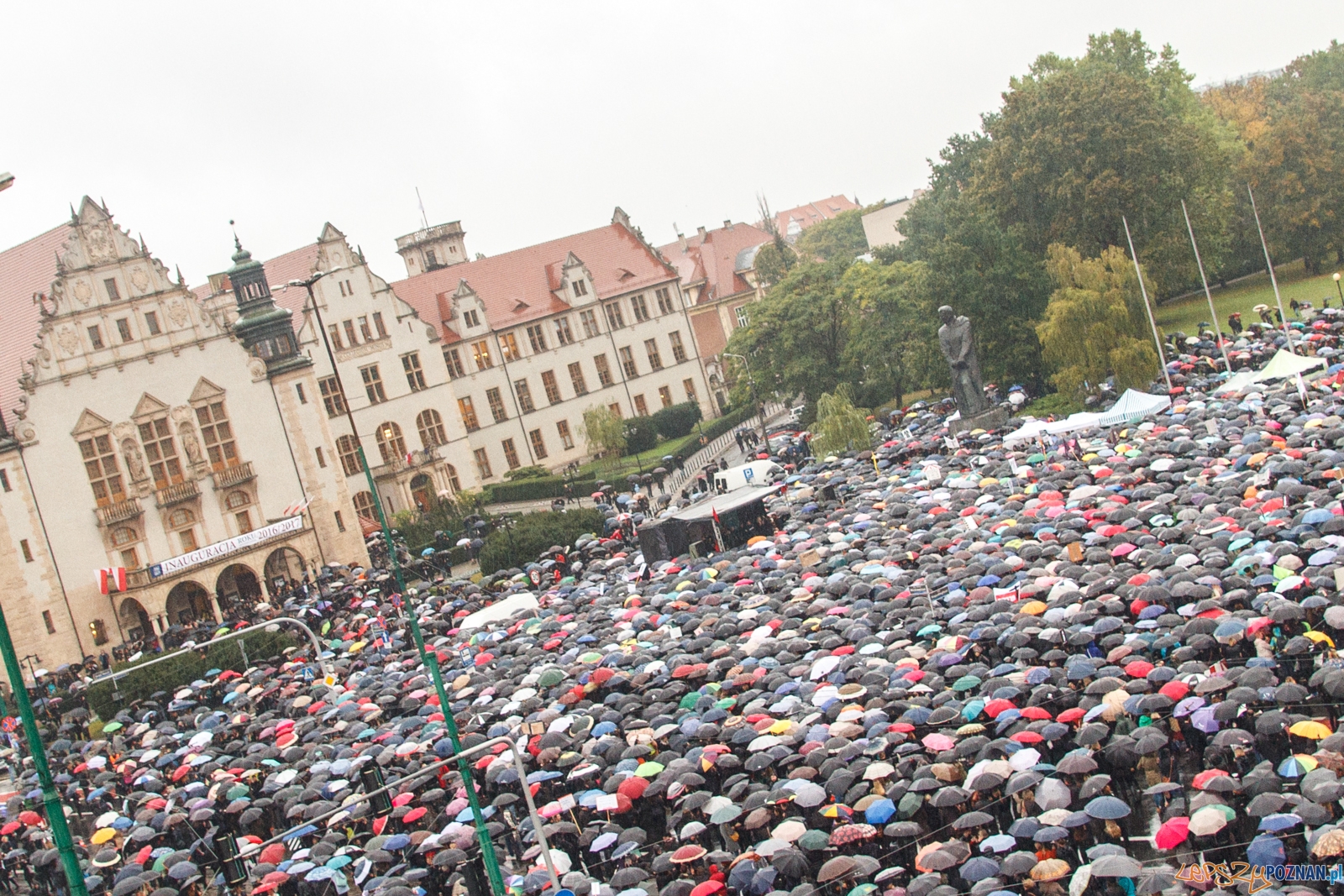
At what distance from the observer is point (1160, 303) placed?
6869 cm

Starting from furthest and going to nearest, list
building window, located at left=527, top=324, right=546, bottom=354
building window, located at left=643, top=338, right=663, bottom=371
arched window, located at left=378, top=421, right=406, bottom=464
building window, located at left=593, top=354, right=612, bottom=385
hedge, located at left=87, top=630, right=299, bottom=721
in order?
building window, located at left=643, top=338, right=663, bottom=371 → building window, located at left=593, top=354, right=612, bottom=385 → building window, located at left=527, top=324, right=546, bottom=354 → arched window, located at left=378, top=421, right=406, bottom=464 → hedge, located at left=87, top=630, right=299, bottom=721

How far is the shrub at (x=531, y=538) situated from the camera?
4419 centimetres

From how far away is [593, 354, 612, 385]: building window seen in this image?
247 ft

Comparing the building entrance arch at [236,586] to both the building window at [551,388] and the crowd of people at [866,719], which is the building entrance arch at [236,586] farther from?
the building window at [551,388]

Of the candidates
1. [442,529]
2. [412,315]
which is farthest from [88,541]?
[412,315]

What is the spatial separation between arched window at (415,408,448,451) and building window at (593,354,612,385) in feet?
37.4

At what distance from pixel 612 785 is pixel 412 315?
172 feet

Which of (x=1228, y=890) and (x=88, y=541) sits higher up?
(x=88, y=541)

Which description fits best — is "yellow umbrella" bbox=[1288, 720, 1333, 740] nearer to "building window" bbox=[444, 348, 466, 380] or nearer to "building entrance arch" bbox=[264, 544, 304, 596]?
"building entrance arch" bbox=[264, 544, 304, 596]

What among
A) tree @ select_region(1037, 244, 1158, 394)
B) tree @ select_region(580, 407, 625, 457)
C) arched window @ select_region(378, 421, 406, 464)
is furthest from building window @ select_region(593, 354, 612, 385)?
tree @ select_region(1037, 244, 1158, 394)

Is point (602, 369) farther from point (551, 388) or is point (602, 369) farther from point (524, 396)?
point (524, 396)

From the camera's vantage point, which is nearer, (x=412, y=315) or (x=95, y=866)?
(x=95, y=866)

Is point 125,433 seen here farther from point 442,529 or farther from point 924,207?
point 924,207

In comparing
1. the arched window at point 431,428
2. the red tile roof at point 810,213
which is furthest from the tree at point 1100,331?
the red tile roof at point 810,213
